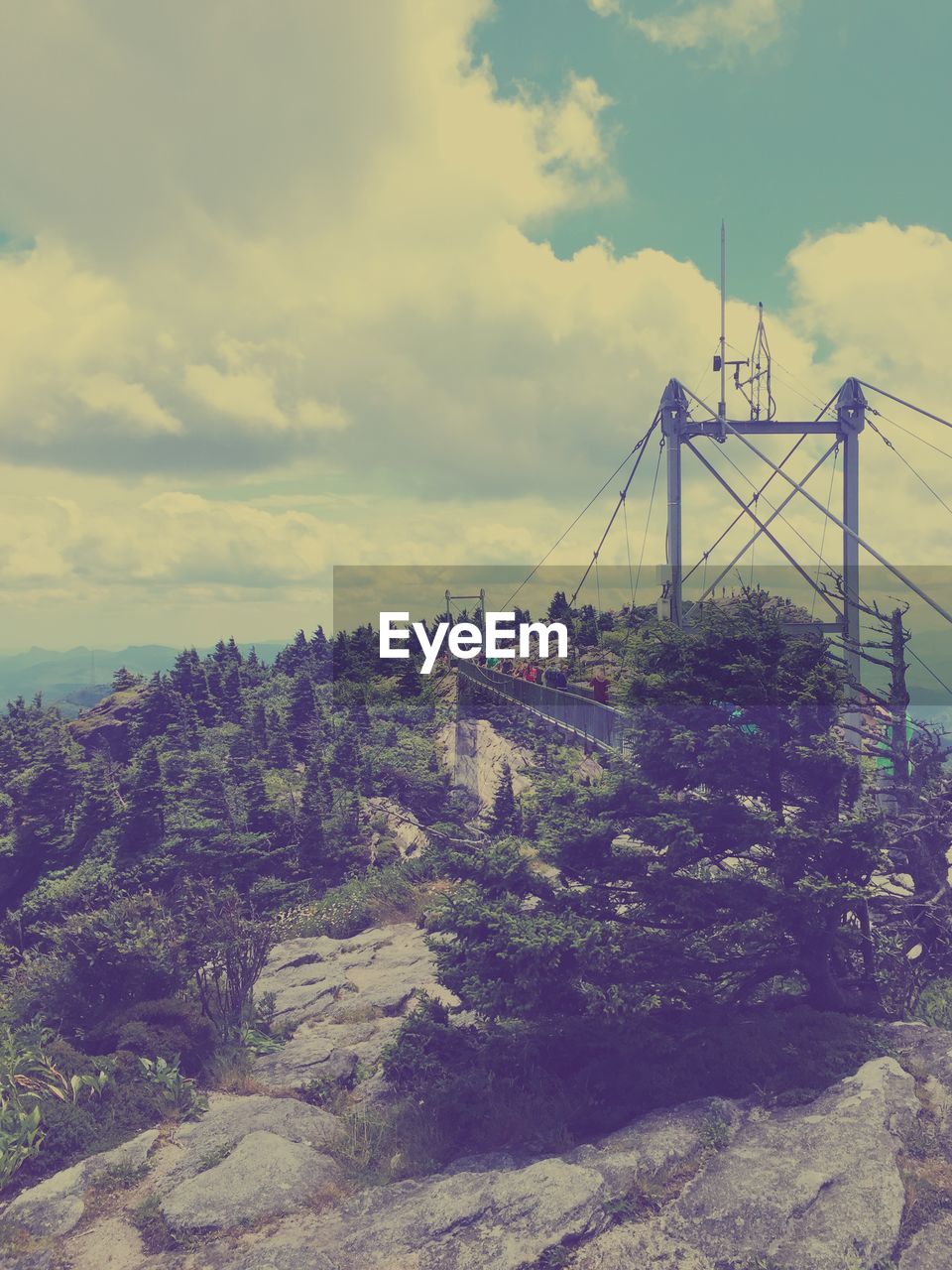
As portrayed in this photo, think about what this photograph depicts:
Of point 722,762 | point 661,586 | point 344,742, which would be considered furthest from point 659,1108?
point 344,742

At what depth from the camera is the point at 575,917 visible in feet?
43.4

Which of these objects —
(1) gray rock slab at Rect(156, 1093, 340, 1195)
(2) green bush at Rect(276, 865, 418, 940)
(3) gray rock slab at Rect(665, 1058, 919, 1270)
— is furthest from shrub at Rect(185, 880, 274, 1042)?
(3) gray rock slab at Rect(665, 1058, 919, 1270)

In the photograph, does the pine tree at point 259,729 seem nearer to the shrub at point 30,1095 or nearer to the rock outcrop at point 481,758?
the rock outcrop at point 481,758

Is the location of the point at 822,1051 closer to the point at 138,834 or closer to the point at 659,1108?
the point at 659,1108

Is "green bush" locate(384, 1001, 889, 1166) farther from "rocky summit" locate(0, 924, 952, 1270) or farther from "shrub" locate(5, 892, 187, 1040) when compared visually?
"shrub" locate(5, 892, 187, 1040)

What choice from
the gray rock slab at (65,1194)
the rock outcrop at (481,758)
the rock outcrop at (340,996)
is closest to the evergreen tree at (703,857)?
the rock outcrop at (340,996)

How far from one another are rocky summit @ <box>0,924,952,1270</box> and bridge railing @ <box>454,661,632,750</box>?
5.98 m

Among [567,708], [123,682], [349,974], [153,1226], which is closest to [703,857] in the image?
[153,1226]

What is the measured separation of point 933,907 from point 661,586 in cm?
1633

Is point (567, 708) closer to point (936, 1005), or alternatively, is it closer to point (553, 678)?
point (553, 678)

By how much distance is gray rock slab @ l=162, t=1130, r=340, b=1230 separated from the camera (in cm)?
1119

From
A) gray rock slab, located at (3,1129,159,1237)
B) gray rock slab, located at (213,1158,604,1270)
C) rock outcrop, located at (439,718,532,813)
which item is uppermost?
rock outcrop, located at (439,718,532,813)

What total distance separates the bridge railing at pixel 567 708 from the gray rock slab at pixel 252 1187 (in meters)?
7.70

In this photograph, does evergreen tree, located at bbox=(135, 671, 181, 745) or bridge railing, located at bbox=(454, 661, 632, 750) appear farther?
evergreen tree, located at bbox=(135, 671, 181, 745)
